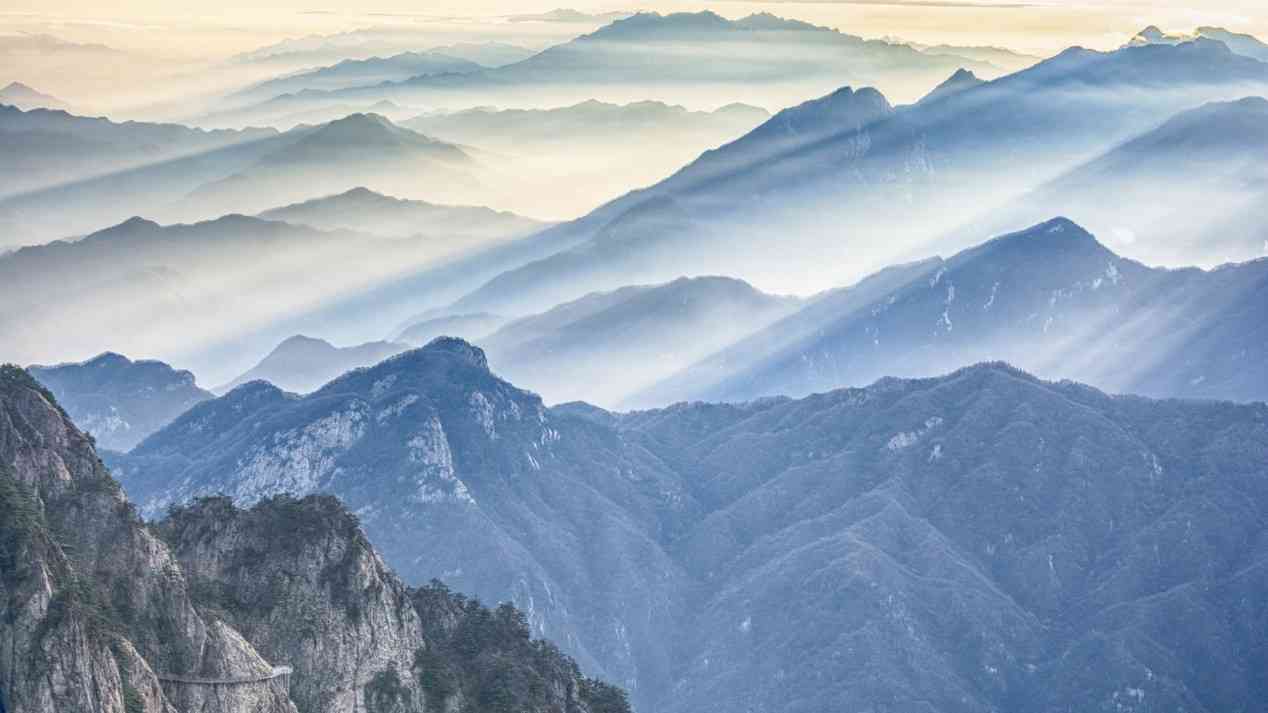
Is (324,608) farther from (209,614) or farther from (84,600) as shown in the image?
(84,600)

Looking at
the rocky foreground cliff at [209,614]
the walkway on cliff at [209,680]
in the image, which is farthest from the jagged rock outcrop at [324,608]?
the walkway on cliff at [209,680]

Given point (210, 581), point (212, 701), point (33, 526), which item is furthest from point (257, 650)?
point (33, 526)

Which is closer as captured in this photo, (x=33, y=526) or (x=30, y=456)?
(x=33, y=526)

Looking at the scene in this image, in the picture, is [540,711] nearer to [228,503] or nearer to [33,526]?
[228,503]

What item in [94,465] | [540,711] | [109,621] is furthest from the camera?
[540,711]

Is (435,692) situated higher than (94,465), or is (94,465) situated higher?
(94,465)

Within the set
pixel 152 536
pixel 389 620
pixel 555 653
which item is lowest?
pixel 555 653
